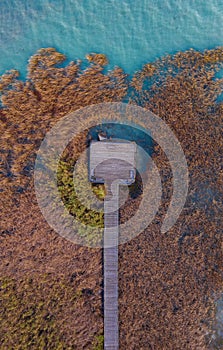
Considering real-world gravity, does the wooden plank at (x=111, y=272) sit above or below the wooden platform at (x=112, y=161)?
below

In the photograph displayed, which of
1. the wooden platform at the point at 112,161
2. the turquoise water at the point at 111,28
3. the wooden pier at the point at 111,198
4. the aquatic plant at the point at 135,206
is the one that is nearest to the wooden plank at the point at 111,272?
the wooden pier at the point at 111,198

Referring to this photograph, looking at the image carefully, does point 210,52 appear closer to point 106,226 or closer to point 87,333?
point 106,226

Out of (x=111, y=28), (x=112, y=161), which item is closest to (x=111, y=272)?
(x=112, y=161)

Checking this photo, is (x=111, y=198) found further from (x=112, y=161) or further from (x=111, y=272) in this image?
(x=111, y=272)

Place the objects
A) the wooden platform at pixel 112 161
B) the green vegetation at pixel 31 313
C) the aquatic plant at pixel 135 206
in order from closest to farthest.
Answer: the green vegetation at pixel 31 313 → the aquatic plant at pixel 135 206 → the wooden platform at pixel 112 161

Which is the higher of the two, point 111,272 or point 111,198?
point 111,198

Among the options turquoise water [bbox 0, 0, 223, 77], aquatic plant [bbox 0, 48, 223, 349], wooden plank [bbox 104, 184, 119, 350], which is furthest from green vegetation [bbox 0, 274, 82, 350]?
turquoise water [bbox 0, 0, 223, 77]

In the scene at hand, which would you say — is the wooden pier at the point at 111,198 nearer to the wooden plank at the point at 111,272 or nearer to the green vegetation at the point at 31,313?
the wooden plank at the point at 111,272

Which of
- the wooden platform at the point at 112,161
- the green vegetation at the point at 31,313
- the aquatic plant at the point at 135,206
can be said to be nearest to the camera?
the green vegetation at the point at 31,313
